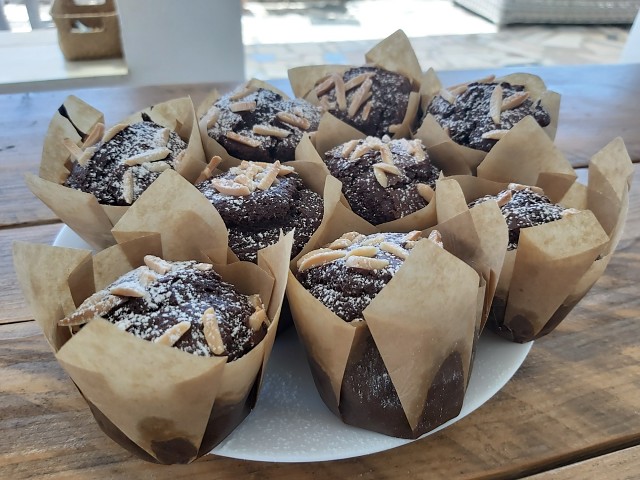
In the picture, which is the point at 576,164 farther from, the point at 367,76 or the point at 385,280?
the point at 385,280

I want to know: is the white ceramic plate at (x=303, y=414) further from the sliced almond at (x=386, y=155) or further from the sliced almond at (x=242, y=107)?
the sliced almond at (x=242, y=107)

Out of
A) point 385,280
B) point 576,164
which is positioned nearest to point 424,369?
point 385,280

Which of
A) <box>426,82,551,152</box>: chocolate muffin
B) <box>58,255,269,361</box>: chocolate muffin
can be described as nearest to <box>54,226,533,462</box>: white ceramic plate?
<box>58,255,269,361</box>: chocolate muffin

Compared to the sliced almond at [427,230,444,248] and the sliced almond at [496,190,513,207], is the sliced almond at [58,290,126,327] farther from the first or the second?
the sliced almond at [496,190,513,207]

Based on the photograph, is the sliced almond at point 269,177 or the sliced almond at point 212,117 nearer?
the sliced almond at point 269,177

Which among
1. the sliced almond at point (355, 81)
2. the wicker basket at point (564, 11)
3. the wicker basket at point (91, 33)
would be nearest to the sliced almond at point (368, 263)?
the sliced almond at point (355, 81)

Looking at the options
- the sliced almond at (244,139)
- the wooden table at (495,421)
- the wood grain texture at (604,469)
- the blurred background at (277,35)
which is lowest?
the blurred background at (277,35)

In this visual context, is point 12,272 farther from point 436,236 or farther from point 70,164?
point 436,236

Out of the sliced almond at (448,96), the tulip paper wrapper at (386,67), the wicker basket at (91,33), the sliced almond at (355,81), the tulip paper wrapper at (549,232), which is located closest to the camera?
the tulip paper wrapper at (549,232)
